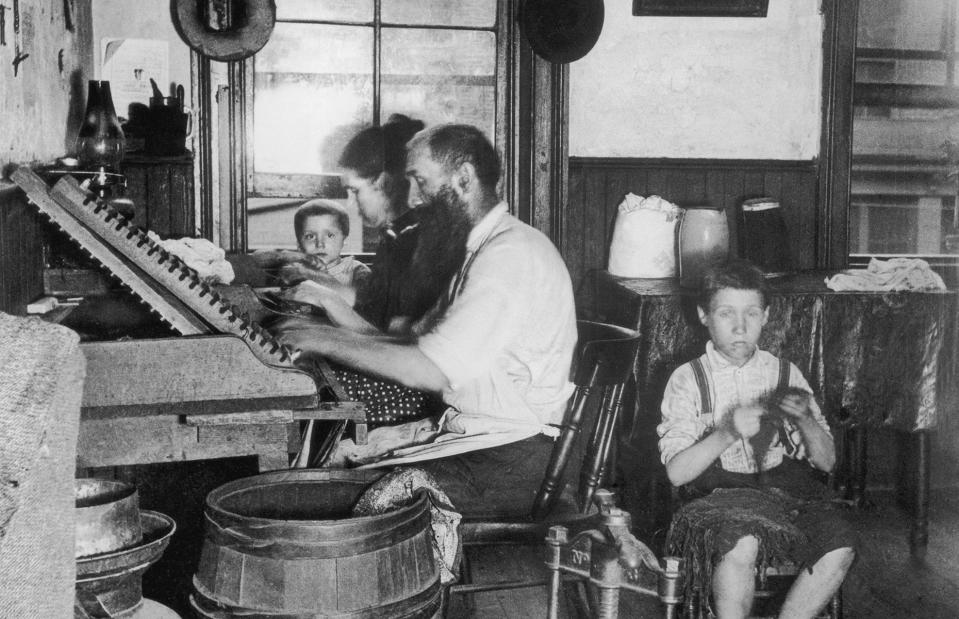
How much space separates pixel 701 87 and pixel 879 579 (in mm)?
2134

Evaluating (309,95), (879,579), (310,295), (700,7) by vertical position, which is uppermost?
(700,7)

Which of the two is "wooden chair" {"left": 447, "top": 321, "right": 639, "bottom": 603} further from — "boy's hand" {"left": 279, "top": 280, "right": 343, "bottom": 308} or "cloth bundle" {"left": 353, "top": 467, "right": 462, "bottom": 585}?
"boy's hand" {"left": 279, "top": 280, "right": 343, "bottom": 308}

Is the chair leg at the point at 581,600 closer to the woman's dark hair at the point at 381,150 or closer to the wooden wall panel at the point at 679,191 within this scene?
the wooden wall panel at the point at 679,191

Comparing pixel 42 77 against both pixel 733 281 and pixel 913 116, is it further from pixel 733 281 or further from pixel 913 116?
pixel 913 116

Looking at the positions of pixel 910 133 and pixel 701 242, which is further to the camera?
pixel 910 133

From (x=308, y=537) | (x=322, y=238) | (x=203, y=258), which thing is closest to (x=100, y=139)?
(x=203, y=258)

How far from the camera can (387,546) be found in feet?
5.90

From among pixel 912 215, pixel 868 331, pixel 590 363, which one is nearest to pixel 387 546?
pixel 590 363

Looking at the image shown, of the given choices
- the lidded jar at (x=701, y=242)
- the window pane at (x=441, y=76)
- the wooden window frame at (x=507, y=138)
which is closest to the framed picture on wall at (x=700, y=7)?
the wooden window frame at (x=507, y=138)

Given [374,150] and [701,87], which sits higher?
[701,87]

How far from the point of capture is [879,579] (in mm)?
3508

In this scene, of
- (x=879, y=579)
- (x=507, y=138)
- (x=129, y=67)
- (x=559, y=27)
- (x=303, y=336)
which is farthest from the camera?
(x=507, y=138)

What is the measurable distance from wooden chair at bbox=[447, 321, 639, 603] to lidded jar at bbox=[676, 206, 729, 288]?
1278 mm

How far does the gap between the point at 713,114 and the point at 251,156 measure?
199 cm
